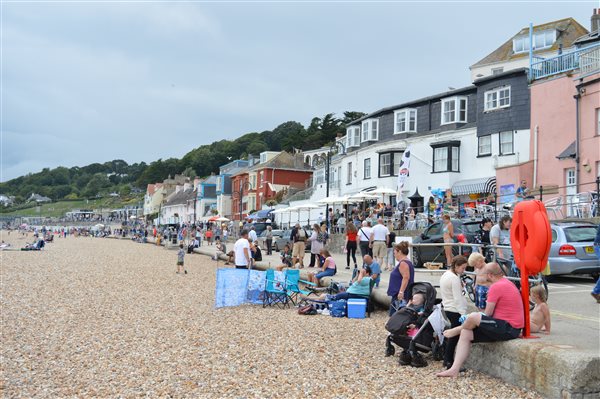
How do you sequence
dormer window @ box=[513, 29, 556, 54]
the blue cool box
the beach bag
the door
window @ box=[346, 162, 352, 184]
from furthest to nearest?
window @ box=[346, 162, 352, 184], dormer window @ box=[513, 29, 556, 54], the door, the beach bag, the blue cool box

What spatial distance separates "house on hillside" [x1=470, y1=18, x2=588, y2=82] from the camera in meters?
38.0

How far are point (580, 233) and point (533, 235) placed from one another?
7207 millimetres

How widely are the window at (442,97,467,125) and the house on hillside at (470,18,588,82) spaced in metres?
7.42

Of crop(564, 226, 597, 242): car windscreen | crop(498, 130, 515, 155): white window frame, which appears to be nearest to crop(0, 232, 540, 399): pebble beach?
crop(564, 226, 597, 242): car windscreen

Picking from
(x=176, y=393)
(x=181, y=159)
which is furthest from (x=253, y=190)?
(x=181, y=159)

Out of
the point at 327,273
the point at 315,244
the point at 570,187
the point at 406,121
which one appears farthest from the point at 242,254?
the point at 406,121

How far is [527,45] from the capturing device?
40281mm

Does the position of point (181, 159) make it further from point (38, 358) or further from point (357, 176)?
point (38, 358)

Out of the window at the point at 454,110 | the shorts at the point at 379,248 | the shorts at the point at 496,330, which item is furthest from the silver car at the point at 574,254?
the window at the point at 454,110

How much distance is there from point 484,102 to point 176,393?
27.1m

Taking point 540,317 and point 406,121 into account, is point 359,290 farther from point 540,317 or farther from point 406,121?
point 406,121

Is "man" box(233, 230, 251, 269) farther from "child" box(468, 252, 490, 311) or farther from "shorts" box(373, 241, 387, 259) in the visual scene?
"child" box(468, 252, 490, 311)

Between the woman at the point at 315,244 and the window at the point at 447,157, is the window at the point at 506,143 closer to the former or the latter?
the window at the point at 447,157

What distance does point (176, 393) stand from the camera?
6895 mm
